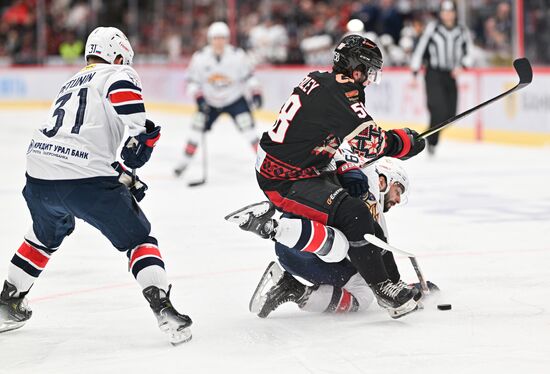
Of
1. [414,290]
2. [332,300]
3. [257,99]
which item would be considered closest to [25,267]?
[332,300]

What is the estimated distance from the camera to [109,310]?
4.43 metres

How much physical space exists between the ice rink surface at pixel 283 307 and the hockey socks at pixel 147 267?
8.5 inches

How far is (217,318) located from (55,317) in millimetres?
633

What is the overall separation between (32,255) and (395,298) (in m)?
1.30

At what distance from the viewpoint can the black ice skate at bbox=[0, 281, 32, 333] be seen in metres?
4.05

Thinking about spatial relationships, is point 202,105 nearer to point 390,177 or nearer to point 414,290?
point 390,177

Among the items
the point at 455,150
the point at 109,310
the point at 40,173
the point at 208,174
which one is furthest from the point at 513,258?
the point at 455,150

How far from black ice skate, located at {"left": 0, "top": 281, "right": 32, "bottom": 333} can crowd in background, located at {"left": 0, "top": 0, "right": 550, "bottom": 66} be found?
8.09 meters

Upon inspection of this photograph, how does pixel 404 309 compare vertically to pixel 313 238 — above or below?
below

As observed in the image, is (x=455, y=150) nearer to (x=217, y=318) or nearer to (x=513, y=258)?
(x=513, y=258)

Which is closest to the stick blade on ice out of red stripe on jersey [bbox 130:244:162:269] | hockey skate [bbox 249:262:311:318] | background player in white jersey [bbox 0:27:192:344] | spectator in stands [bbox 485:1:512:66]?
hockey skate [bbox 249:262:311:318]

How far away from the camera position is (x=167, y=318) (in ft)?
12.3

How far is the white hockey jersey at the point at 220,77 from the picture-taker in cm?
969

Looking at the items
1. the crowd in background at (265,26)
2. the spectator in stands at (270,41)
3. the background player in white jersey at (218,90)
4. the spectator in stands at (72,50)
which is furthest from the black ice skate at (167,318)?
the spectator in stands at (72,50)
